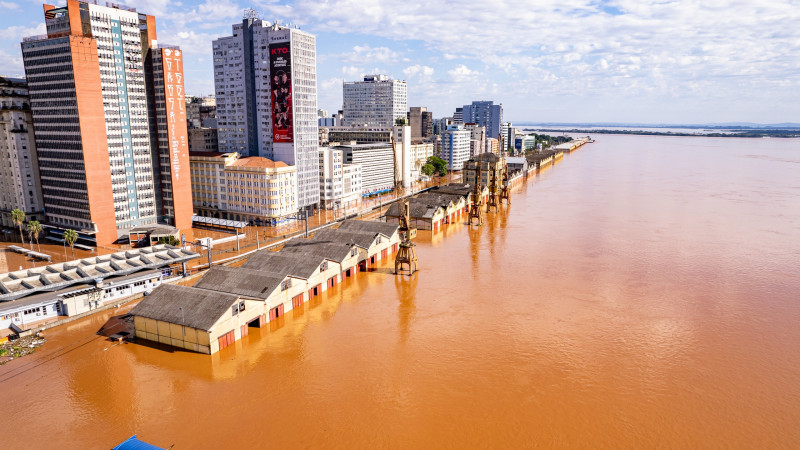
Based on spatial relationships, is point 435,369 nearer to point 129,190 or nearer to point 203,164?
point 129,190

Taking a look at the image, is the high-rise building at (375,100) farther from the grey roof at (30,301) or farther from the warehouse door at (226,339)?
the warehouse door at (226,339)

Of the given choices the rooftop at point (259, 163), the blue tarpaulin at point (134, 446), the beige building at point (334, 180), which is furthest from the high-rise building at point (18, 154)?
the blue tarpaulin at point (134, 446)

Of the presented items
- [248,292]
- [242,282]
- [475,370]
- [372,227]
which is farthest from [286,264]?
[475,370]

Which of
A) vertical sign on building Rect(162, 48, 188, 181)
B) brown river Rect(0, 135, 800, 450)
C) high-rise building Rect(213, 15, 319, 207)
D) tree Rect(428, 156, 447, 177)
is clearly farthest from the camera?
tree Rect(428, 156, 447, 177)

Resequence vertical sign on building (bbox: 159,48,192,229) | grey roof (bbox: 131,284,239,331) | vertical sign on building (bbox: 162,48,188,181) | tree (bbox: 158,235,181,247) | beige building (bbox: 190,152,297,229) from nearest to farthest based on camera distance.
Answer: grey roof (bbox: 131,284,239,331)
tree (bbox: 158,235,181,247)
vertical sign on building (bbox: 162,48,188,181)
vertical sign on building (bbox: 159,48,192,229)
beige building (bbox: 190,152,297,229)

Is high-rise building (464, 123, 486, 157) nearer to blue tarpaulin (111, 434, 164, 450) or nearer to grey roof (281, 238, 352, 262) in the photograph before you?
grey roof (281, 238, 352, 262)

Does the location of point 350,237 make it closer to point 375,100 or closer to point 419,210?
point 419,210

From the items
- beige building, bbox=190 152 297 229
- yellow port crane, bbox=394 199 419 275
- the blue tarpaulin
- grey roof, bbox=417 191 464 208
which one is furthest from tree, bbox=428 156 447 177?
the blue tarpaulin
